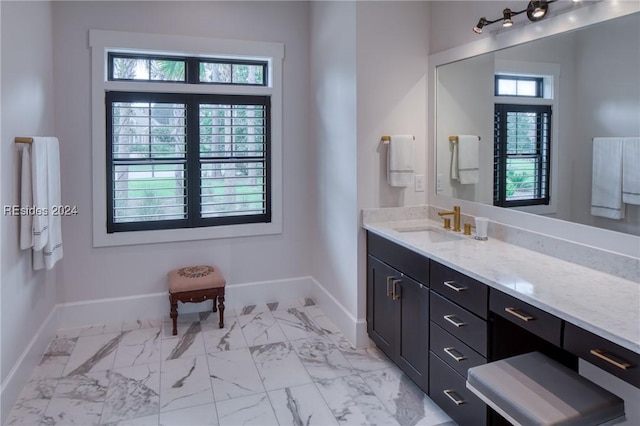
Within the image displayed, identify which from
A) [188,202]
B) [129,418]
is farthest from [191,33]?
[129,418]

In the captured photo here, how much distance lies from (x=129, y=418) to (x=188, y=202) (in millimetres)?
1885

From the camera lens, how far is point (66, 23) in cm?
347

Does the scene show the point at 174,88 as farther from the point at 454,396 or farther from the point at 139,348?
the point at 454,396

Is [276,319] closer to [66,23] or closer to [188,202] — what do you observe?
[188,202]

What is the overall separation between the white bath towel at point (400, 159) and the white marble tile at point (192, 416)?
1.84 meters

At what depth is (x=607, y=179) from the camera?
2.12m

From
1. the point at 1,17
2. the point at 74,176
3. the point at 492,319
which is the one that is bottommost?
the point at 492,319

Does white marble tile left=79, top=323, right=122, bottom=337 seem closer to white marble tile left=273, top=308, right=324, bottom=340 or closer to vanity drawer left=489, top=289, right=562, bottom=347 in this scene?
white marble tile left=273, top=308, right=324, bottom=340

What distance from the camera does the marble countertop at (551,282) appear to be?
1.51m

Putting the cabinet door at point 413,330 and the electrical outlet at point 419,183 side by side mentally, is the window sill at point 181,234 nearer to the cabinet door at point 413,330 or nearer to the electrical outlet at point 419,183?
the electrical outlet at point 419,183

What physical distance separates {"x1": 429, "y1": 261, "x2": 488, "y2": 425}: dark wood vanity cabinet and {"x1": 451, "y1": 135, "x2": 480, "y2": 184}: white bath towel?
0.88 m

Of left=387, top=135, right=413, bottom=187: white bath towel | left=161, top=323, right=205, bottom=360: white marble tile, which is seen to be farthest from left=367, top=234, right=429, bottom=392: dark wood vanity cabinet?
left=161, top=323, right=205, bottom=360: white marble tile

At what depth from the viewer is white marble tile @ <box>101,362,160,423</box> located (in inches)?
98.7

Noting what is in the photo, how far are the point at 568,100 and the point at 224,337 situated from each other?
2781 mm
